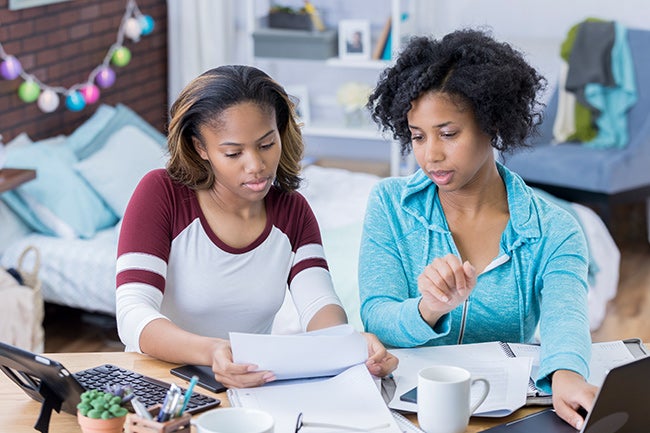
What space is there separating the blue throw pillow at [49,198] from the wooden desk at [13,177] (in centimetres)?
10

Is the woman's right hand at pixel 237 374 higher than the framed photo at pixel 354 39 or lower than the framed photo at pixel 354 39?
higher

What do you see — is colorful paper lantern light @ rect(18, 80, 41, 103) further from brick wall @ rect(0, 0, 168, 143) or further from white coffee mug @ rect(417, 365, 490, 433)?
white coffee mug @ rect(417, 365, 490, 433)

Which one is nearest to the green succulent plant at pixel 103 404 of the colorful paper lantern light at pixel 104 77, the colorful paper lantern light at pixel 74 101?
the colorful paper lantern light at pixel 74 101

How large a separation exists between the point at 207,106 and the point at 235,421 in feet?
2.38

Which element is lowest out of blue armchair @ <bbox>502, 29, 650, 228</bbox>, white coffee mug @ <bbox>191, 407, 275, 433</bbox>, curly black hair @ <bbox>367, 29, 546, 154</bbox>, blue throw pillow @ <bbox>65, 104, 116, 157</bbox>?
blue armchair @ <bbox>502, 29, 650, 228</bbox>

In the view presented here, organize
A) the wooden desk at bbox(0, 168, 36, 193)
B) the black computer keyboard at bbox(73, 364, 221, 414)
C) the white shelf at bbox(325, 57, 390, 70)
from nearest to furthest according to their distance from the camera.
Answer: the black computer keyboard at bbox(73, 364, 221, 414)
the wooden desk at bbox(0, 168, 36, 193)
the white shelf at bbox(325, 57, 390, 70)

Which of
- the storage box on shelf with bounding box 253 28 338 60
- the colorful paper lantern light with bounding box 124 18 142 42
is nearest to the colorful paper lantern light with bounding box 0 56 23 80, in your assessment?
the colorful paper lantern light with bounding box 124 18 142 42

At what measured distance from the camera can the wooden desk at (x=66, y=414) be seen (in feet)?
5.07

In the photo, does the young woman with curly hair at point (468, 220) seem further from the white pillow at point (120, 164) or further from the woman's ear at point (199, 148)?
the white pillow at point (120, 164)

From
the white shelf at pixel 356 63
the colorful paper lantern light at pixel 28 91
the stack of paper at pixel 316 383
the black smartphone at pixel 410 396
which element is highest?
the stack of paper at pixel 316 383

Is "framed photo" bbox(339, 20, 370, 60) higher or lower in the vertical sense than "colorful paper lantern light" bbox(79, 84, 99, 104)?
higher

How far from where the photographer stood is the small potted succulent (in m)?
1.44

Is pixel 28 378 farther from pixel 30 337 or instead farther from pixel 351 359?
pixel 30 337

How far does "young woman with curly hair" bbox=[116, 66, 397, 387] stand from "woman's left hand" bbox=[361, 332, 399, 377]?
20 centimetres
